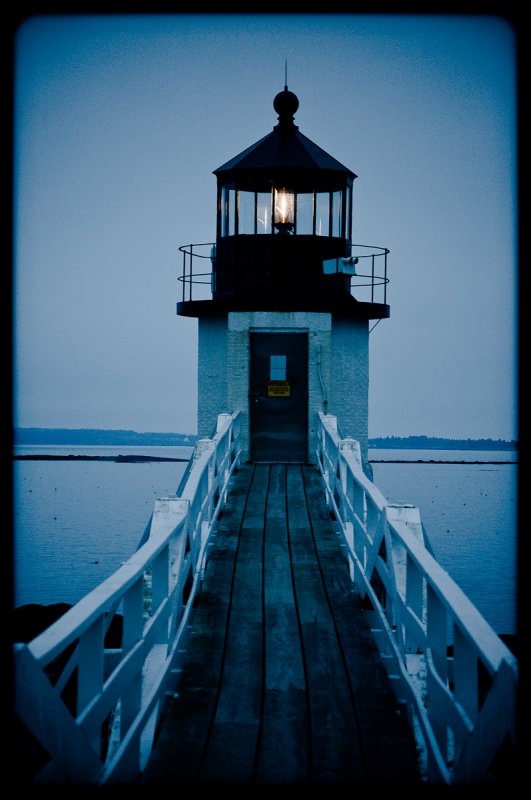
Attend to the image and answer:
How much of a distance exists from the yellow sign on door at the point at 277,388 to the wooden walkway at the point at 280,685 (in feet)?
18.0

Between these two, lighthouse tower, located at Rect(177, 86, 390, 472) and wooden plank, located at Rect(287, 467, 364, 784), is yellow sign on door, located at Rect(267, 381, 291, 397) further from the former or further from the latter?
wooden plank, located at Rect(287, 467, 364, 784)

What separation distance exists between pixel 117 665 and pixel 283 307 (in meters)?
9.83

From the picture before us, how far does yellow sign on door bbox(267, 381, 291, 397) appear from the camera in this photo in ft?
46.1

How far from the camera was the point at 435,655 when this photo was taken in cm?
432

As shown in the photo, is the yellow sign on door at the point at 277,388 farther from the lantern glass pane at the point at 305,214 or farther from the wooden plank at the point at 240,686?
the wooden plank at the point at 240,686

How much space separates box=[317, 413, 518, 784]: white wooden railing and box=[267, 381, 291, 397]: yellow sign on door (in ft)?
22.1

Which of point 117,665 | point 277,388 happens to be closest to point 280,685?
point 117,665

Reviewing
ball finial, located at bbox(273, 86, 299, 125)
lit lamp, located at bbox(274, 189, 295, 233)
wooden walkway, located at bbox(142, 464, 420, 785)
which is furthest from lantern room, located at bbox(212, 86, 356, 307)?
wooden walkway, located at bbox(142, 464, 420, 785)

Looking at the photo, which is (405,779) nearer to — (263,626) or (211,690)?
(211,690)

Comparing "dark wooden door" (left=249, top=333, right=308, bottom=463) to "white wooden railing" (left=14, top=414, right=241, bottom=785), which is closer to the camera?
"white wooden railing" (left=14, top=414, right=241, bottom=785)

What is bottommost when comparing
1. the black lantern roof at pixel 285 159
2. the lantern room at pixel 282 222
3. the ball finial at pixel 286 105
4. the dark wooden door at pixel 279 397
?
the dark wooden door at pixel 279 397

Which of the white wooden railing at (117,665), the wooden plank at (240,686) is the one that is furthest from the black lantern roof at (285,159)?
the white wooden railing at (117,665)

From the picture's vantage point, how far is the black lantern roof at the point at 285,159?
46.2 ft

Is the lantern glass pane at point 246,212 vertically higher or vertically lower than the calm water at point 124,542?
higher
